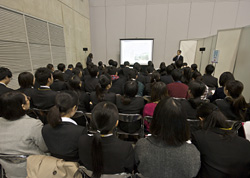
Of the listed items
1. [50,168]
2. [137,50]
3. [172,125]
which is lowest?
[50,168]

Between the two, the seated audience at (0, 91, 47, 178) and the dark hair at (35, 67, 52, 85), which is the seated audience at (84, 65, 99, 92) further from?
the seated audience at (0, 91, 47, 178)

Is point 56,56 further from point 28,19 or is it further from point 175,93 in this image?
point 175,93

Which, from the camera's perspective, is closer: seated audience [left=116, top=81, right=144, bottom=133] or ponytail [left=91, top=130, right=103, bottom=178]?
ponytail [left=91, top=130, right=103, bottom=178]

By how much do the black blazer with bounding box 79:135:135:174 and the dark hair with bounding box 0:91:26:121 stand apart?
0.65 m

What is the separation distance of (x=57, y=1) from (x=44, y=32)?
149 cm

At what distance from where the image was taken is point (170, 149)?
88cm

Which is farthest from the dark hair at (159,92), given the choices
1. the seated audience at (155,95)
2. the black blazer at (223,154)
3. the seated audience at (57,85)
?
the seated audience at (57,85)

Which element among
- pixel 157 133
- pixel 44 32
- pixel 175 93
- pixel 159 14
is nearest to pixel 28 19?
pixel 44 32

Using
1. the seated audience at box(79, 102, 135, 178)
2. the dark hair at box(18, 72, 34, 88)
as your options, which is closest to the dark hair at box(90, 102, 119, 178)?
the seated audience at box(79, 102, 135, 178)

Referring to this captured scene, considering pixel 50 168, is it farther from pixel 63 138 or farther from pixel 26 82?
pixel 26 82

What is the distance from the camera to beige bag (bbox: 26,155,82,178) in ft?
3.06

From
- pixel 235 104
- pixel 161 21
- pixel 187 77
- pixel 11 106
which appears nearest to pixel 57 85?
pixel 11 106

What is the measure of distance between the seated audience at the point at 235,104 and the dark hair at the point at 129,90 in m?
1.11

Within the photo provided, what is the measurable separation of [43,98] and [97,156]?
1433 millimetres
